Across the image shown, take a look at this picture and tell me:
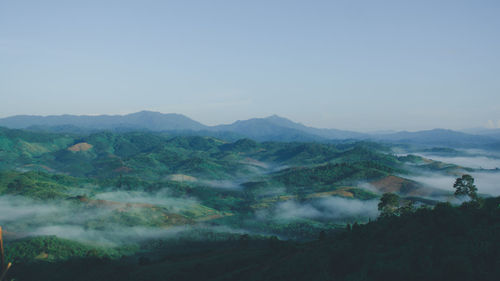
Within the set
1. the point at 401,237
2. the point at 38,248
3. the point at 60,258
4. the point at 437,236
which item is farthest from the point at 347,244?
the point at 38,248

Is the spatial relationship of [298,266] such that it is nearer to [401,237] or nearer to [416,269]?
[401,237]

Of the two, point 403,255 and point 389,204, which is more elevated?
point 403,255

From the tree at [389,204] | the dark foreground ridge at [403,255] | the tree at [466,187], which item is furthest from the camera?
the tree at [389,204]

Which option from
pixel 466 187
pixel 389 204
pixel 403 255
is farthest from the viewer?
pixel 389 204

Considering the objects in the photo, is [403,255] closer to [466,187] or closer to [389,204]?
[389,204]

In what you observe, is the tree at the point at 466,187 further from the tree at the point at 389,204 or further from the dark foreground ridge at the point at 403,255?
the dark foreground ridge at the point at 403,255

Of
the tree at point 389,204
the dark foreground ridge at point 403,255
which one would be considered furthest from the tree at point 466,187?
the dark foreground ridge at point 403,255

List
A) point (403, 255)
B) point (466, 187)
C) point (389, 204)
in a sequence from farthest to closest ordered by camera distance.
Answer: point (389, 204) → point (466, 187) → point (403, 255)

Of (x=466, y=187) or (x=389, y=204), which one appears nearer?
(x=466, y=187)

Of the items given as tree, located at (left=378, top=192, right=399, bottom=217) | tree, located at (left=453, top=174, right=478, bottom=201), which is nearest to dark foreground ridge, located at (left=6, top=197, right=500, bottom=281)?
tree, located at (left=453, top=174, right=478, bottom=201)

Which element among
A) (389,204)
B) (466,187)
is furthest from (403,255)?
(466,187)

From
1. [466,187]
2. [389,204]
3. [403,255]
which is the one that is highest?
[466,187]
